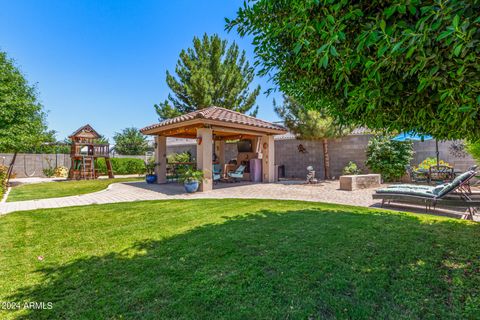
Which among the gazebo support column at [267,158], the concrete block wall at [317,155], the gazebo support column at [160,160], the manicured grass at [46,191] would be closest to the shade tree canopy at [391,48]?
the manicured grass at [46,191]

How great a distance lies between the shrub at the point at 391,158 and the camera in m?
12.7

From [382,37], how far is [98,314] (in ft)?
11.2

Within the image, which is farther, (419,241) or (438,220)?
(438,220)

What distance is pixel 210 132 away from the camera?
10.9 meters

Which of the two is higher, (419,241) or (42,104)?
(42,104)

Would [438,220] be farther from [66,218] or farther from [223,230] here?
[66,218]

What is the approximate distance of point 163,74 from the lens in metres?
21.4

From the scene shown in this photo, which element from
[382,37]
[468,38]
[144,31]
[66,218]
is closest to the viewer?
[468,38]

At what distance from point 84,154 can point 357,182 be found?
18.9m

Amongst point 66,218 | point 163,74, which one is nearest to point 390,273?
point 66,218

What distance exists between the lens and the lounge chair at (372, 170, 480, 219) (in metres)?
5.94

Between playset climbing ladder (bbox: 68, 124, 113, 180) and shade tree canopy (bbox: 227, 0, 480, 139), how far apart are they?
18.7 metres

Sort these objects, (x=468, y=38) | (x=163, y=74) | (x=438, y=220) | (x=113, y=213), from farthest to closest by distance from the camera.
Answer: (x=163, y=74)
(x=113, y=213)
(x=438, y=220)
(x=468, y=38)

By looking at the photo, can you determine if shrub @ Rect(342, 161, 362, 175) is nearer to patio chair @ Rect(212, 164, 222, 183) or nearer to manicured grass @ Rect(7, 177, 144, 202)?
patio chair @ Rect(212, 164, 222, 183)
